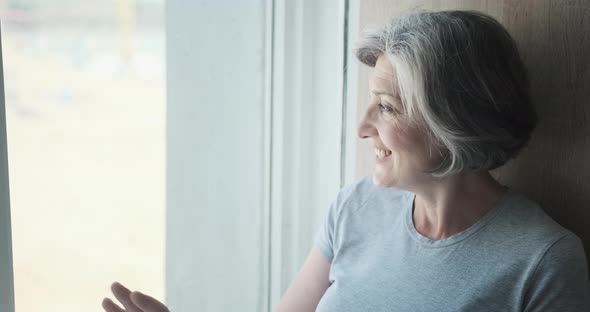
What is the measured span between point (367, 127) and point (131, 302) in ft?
1.77

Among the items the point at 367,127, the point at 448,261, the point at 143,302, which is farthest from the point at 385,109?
the point at 143,302

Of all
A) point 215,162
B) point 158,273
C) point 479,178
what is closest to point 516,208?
point 479,178

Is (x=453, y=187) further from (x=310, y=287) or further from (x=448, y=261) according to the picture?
(x=310, y=287)

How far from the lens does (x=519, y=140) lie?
1.10 metres

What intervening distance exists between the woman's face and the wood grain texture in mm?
226

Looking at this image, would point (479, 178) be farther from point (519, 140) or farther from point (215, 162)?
point (215, 162)

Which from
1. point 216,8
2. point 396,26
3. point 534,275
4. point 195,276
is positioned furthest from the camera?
point 195,276

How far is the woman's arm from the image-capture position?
1.34 m

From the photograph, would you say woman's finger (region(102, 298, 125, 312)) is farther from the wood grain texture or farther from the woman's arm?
the wood grain texture

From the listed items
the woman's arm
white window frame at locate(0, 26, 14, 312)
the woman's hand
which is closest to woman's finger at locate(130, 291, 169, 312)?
the woman's hand

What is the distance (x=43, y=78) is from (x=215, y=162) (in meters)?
0.47

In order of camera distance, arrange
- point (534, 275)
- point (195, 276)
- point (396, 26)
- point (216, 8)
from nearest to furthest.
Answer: point (534, 275) < point (396, 26) < point (216, 8) < point (195, 276)

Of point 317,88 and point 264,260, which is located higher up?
point 317,88

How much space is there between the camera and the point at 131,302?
3.68 feet
